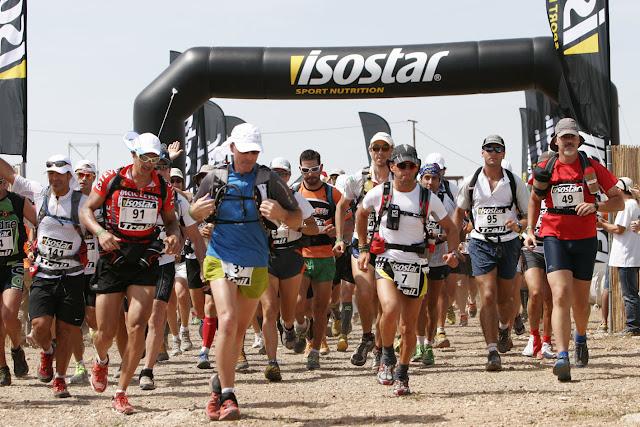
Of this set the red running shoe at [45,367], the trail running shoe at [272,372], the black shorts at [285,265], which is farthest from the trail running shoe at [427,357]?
the red running shoe at [45,367]

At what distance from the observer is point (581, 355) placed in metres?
9.91

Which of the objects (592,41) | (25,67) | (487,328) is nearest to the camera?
(487,328)

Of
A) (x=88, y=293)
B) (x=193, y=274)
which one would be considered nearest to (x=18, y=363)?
(x=88, y=293)

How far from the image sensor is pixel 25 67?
13250 millimetres

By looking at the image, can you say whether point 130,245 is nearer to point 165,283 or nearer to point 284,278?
point 165,283

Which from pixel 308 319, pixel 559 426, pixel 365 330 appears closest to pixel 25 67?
pixel 308 319

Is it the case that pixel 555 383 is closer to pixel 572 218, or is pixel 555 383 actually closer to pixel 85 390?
pixel 572 218

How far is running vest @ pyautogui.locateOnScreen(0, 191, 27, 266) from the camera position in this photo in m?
9.99

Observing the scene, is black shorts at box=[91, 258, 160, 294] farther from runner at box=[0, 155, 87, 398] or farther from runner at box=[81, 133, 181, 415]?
runner at box=[0, 155, 87, 398]

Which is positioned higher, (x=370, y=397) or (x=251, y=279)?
(x=251, y=279)

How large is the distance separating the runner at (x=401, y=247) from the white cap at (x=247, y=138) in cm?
154

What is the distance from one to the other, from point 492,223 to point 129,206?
13.4 ft

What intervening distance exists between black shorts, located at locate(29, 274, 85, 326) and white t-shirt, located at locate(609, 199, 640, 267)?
7620 millimetres

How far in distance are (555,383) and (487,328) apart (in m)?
1.50
